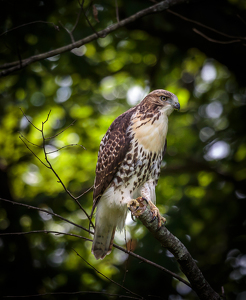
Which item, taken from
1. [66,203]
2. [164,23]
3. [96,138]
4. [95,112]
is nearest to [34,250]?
[66,203]

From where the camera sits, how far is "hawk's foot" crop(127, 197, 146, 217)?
3.10 meters

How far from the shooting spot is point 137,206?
10.4ft

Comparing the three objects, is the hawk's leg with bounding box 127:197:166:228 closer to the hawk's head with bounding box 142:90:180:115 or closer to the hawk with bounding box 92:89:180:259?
the hawk with bounding box 92:89:180:259

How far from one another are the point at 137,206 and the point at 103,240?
1.05 metres

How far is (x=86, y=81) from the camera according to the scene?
19.1 ft

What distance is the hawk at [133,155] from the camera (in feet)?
11.8

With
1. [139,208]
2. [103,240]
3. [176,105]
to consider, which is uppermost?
[176,105]

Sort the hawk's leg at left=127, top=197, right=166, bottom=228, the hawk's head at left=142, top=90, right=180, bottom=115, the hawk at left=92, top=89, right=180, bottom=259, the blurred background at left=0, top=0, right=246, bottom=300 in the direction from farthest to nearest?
the blurred background at left=0, top=0, right=246, bottom=300
the hawk's head at left=142, top=90, right=180, bottom=115
the hawk at left=92, top=89, right=180, bottom=259
the hawk's leg at left=127, top=197, right=166, bottom=228

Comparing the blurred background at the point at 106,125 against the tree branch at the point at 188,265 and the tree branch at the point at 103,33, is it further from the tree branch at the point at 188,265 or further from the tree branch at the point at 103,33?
the tree branch at the point at 188,265

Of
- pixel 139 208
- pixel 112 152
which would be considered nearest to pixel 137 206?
pixel 139 208

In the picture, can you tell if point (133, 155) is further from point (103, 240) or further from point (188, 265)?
point (188, 265)

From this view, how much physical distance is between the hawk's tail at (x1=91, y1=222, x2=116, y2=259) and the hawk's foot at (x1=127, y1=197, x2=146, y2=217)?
33.0 inches

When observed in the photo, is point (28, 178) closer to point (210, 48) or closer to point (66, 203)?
point (66, 203)

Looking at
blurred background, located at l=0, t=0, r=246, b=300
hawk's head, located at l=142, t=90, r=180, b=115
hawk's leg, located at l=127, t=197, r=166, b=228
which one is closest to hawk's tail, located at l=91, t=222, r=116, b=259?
blurred background, located at l=0, t=0, r=246, b=300
